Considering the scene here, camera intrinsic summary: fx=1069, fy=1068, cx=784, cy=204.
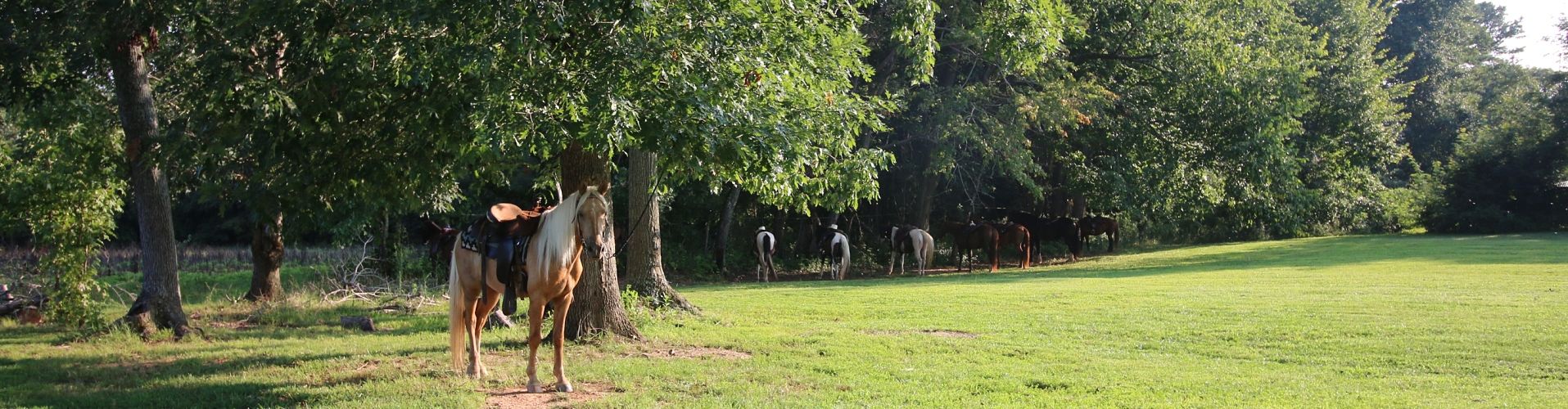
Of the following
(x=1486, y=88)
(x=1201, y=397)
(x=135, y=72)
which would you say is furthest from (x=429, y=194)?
(x=1486, y=88)

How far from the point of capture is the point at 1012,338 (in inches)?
425

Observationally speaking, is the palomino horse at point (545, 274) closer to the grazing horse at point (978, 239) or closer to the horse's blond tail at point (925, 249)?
the horse's blond tail at point (925, 249)

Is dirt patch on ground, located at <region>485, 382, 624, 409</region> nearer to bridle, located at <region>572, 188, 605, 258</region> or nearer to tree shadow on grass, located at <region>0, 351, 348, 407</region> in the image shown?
bridle, located at <region>572, 188, 605, 258</region>

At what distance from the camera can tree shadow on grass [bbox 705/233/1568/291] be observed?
73.7 ft

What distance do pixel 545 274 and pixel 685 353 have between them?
2.43m

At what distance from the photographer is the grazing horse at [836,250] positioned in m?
26.2

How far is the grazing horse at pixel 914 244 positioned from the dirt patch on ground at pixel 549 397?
1916 cm

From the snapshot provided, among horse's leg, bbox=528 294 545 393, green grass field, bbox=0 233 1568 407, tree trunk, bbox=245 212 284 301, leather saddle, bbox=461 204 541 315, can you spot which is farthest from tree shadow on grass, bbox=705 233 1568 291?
horse's leg, bbox=528 294 545 393

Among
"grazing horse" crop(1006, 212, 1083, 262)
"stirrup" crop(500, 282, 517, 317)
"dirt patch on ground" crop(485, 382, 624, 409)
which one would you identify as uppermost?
"grazing horse" crop(1006, 212, 1083, 262)

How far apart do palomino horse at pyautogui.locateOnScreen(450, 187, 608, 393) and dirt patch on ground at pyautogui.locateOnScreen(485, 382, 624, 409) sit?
93 millimetres

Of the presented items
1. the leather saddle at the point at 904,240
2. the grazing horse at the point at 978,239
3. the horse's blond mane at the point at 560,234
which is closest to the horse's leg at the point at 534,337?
the horse's blond mane at the point at 560,234

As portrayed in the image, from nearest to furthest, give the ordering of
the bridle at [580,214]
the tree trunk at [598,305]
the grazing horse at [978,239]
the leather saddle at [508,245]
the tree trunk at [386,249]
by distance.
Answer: the bridle at [580,214] → the leather saddle at [508,245] → the tree trunk at [598,305] → the tree trunk at [386,249] → the grazing horse at [978,239]

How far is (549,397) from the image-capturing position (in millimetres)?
7523

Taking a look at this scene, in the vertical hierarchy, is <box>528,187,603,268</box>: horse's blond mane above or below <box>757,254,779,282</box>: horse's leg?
above
